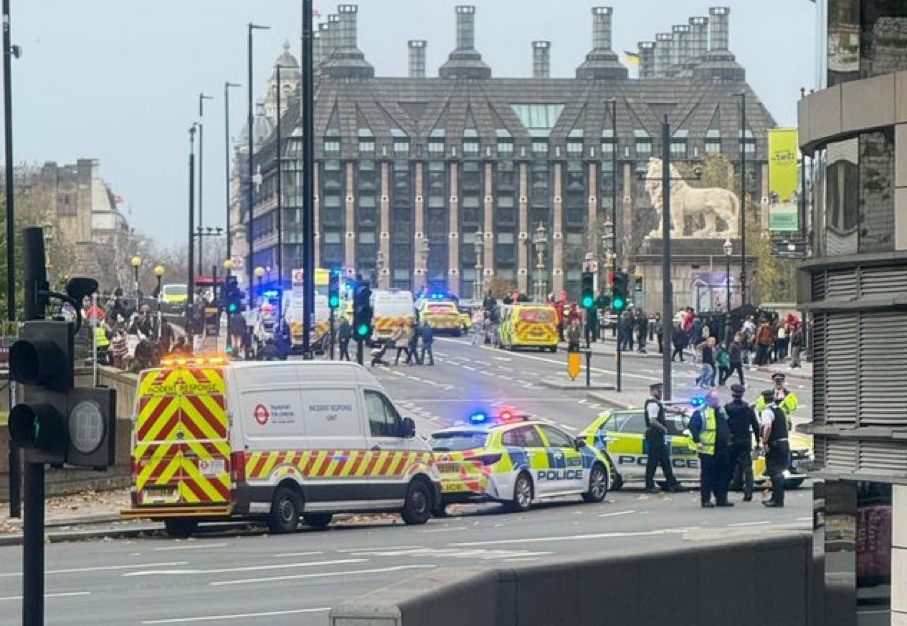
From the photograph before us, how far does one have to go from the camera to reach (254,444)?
95.2 feet

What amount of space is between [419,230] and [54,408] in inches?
7377

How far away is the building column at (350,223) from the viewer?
196 meters

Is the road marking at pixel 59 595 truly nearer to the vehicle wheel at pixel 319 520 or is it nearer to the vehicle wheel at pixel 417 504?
the vehicle wheel at pixel 319 520

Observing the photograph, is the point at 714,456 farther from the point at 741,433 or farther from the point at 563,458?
the point at 563,458

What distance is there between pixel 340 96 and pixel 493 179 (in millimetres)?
14524

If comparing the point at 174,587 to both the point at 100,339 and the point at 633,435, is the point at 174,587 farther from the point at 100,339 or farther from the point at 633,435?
the point at 100,339

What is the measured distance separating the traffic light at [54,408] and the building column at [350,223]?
604 ft

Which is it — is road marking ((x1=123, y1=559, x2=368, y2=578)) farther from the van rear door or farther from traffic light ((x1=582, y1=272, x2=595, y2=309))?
traffic light ((x1=582, y1=272, x2=595, y2=309))

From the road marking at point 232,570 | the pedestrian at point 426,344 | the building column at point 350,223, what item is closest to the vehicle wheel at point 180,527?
the road marking at point 232,570

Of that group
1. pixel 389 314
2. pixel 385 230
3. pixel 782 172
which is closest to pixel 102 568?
pixel 782 172

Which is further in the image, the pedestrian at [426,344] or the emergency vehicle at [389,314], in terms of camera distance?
the emergency vehicle at [389,314]

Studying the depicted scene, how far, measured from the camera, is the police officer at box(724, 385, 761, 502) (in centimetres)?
3278

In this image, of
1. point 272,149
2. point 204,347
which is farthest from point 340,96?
point 204,347

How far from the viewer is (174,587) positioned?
71.3ft
